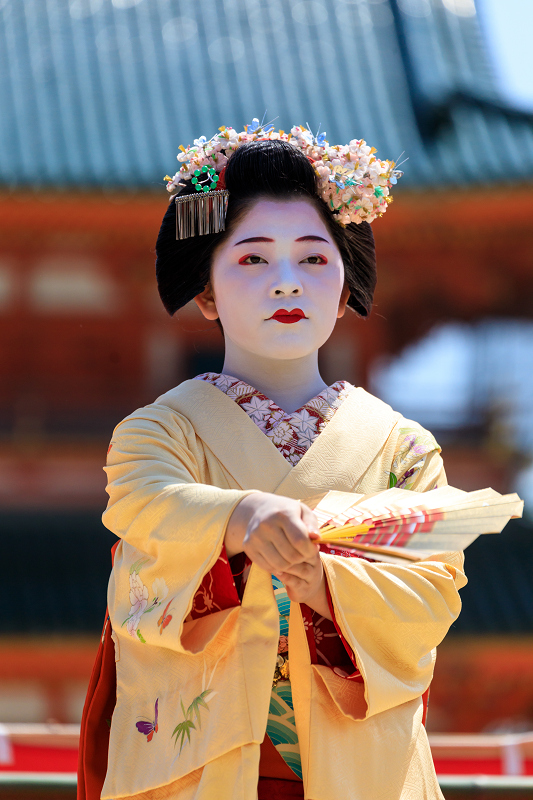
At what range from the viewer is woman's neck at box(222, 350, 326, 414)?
170cm

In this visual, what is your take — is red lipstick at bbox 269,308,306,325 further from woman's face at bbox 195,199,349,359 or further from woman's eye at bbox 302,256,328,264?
woman's eye at bbox 302,256,328,264

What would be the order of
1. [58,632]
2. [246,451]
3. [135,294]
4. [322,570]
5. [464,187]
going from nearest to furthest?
[322,570]
[246,451]
[58,632]
[464,187]
[135,294]

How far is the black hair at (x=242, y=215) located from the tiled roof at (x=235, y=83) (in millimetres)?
3885

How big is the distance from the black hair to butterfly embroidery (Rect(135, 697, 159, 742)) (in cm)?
80

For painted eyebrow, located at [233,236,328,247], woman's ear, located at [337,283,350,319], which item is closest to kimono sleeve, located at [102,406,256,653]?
painted eyebrow, located at [233,236,328,247]

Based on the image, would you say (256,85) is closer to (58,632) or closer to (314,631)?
(58,632)

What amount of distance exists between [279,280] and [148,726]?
78cm

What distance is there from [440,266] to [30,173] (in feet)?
9.24

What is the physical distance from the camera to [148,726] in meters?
1.41

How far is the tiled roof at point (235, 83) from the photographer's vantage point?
18.9 feet

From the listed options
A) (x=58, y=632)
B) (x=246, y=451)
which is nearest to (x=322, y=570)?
(x=246, y=451)

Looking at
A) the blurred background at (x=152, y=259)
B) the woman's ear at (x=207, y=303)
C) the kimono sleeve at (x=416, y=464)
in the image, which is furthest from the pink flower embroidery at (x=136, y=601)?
the blurred background at (x=152, y=259)

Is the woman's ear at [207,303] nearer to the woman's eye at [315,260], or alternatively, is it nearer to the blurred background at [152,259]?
the woman's eye at [315,260]

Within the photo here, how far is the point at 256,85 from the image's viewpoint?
6406 millimetres
